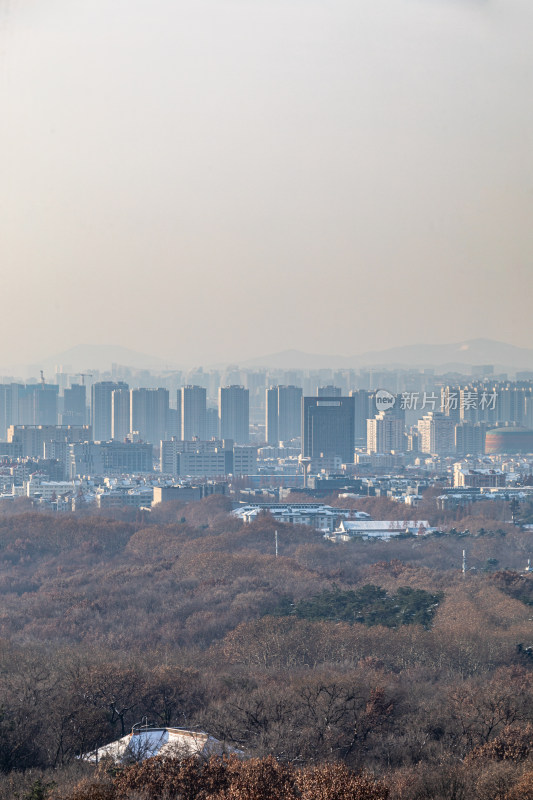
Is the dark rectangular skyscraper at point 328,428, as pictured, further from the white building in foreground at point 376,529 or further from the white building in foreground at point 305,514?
the white building in foreground at point 376,529

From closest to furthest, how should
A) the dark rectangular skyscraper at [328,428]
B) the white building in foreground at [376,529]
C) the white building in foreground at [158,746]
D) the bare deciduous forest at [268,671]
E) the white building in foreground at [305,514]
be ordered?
the bare deciduous forest at [268,671] < the white building in foreground at [158,746] < the white building in foreground at [376,529] < the white building in foreground at [305,514] < the dark rectangular skyscraper at [328,428]

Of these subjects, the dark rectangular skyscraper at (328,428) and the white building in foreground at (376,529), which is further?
the dark rectangular skyscraper at (328,428)

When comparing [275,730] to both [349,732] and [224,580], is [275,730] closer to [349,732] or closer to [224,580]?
[349,732]

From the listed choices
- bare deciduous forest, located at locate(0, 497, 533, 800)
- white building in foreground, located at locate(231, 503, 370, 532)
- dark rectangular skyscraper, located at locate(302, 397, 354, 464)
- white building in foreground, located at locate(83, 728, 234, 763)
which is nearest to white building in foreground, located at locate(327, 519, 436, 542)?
white building in foreground, located at locate(231, 503, 370, 532)

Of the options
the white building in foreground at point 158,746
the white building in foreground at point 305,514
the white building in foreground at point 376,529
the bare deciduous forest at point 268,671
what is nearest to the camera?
the bare deciduous forest at point 268,671

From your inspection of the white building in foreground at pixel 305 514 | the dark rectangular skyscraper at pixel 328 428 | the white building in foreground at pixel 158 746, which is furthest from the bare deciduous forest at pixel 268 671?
the dark rectangular skyscraper at pixel 328 428

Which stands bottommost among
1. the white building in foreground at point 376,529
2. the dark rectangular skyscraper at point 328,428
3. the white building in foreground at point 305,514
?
the white building in foreground at point 376,529

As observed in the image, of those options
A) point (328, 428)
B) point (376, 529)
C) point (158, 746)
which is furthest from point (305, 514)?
point (158, 746)
